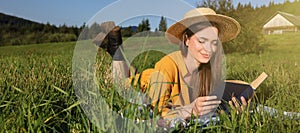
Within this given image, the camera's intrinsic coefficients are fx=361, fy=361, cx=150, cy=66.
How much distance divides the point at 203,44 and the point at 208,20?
5.4 inches

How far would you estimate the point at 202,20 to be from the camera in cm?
175

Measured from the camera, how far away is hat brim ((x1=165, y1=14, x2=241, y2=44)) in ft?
5.82

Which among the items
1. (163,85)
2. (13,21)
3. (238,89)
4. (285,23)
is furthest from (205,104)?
(13,21)

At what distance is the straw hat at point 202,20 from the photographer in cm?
175

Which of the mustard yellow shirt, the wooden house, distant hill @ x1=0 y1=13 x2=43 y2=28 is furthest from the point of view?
distant hill @ x1=0 y1=13 x2=43 y2=28

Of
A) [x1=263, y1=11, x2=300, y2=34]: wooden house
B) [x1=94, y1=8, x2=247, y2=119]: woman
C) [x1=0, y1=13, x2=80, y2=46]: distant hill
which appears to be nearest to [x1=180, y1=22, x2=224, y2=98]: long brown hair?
[x1=94, y1=8, x2=247, y2=119]: woman

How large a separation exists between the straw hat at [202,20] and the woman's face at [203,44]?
0.06 metres

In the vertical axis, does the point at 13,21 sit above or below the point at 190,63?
above

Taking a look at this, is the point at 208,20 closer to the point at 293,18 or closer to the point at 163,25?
the point at 163,25

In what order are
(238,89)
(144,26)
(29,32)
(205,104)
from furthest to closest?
(29,32) → (238,89) → (144,26) → (205,104)

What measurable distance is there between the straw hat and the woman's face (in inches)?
2.5

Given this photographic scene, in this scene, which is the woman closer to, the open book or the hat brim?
the hat brim

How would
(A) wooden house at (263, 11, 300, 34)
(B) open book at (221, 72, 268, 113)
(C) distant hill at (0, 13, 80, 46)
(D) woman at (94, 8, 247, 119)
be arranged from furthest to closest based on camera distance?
(C) distant hill at (0, 13, 80, 46) → (A) wooden house at (263, 11, 300, 34) → (B) open book at (221, 72, 268, 113) → (D) woman at (94, 8, 247, 119)

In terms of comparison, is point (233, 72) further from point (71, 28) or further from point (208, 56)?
point (71, 28)
